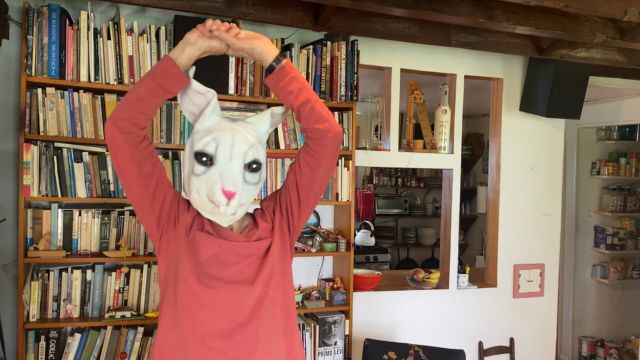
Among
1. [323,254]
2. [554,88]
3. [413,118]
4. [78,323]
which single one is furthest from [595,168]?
[78,323]

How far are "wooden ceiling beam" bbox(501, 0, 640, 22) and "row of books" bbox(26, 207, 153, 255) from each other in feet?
6.08

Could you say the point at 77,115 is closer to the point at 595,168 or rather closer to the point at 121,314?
the point at 121,314

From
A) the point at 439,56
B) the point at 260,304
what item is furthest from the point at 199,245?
the point at 439,56

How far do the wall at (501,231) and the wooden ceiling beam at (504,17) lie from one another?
0.66 meters

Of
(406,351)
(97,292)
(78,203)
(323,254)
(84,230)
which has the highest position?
(78,203)

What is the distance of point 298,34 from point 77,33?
3.47ft

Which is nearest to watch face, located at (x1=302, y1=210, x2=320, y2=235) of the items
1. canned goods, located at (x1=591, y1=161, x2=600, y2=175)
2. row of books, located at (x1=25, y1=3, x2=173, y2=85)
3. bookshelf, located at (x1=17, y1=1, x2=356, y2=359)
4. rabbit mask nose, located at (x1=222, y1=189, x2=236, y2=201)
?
bookshelf, located at (x1=17, y1=1, x2=356, y2=359)

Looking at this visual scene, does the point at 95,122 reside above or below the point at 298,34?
below

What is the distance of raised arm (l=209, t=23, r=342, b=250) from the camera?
1067 mm

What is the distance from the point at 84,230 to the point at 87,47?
765 millimetres

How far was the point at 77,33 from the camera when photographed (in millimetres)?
2119

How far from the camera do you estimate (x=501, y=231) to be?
10.2 feet

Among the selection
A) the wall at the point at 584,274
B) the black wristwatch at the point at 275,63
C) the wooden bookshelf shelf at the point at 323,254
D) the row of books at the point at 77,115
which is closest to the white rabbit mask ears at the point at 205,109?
the black wristwatch at the point at 275,63

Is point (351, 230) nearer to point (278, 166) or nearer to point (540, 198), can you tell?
point (278, 166)
